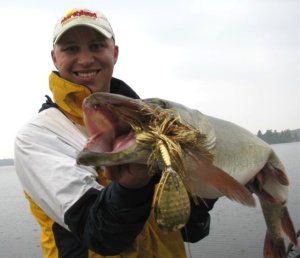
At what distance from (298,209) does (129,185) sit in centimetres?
1511

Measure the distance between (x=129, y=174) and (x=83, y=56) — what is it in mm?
1326

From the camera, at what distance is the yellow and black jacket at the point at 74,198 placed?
1875 millimetres

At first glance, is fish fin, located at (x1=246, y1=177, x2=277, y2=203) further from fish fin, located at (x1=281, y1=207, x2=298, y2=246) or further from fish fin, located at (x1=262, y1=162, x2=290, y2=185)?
fish fin, located at (x1=281, y1=207, x2=298, y2=246)

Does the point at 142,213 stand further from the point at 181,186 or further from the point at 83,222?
the point at 181,186

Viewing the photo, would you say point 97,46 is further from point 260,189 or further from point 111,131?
point 260,189

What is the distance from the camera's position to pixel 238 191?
1.77m

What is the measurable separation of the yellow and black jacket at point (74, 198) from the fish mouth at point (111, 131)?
297 millimetres

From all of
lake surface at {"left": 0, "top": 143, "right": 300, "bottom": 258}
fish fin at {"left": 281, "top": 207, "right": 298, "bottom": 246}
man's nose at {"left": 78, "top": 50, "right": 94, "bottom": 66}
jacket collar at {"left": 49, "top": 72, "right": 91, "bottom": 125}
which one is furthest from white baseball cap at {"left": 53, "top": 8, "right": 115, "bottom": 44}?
lake surface at {"left": 0, "top": 143, "right": 300, "bottom": 258}

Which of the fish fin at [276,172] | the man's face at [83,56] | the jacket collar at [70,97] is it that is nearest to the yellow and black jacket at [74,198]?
the jacket collar at [70,97]

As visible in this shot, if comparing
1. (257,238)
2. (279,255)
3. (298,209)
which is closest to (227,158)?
(279,255)

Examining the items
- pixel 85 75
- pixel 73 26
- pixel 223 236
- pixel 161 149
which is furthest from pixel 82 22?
pixel 223 236

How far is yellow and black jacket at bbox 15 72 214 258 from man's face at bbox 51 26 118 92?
0.16m

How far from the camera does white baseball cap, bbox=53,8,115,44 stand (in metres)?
2.73

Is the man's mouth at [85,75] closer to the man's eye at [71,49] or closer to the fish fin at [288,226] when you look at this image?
the man's eye at [71,49]
